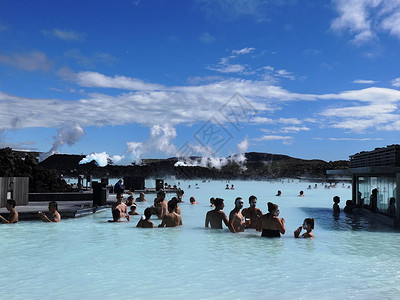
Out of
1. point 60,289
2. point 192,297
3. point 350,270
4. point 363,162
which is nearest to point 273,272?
point 350,270

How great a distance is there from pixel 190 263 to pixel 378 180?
445 inches

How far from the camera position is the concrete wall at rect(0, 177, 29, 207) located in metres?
16.2

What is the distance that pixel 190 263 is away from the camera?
8.81m

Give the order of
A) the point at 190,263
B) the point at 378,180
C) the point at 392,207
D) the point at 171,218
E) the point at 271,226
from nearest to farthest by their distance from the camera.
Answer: the point at 190,263
the point at 271,226
the point at 171,218
the point at 392,207
the point at 378,180

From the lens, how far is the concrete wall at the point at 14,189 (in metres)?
16.2

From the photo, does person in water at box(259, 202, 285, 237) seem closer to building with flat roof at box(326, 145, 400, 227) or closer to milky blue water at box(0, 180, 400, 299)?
milky blue water at box(0, 180, 400, 299)


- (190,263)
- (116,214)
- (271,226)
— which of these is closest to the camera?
(190,263)

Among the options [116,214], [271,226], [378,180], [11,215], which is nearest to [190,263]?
[271,226]

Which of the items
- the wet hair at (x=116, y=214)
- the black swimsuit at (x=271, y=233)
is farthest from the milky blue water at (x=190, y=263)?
the wet hair at (x=116, y=214)

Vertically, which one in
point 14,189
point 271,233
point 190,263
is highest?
point 14,189

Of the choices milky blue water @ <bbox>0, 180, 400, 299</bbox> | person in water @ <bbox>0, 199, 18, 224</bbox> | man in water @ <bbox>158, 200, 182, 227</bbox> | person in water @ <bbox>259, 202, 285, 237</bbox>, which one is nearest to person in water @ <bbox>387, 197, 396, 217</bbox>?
milky blue water @ <bbox>0, 180, 400, 299</bbox>

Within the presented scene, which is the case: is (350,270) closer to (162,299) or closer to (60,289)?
(162,299)

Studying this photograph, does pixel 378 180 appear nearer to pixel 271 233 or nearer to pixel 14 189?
pixel 271 233

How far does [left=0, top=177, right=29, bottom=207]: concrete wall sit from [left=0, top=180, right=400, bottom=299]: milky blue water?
10.6ft
